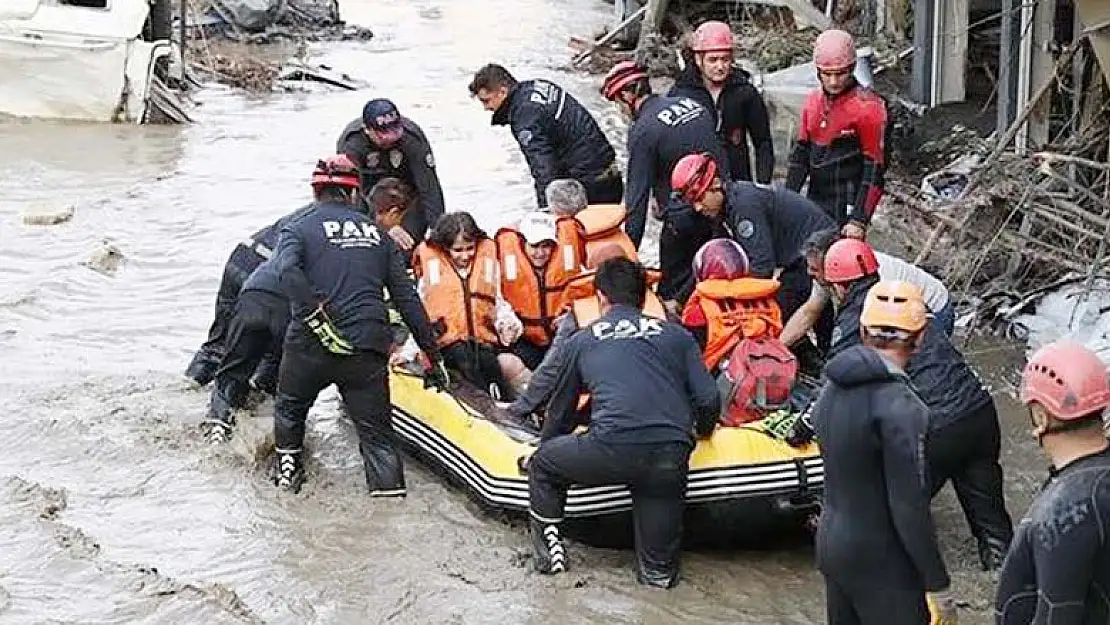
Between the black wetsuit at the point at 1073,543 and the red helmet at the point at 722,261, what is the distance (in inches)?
131

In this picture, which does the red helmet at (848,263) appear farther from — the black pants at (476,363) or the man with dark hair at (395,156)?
the man with dark hair at (395,156)

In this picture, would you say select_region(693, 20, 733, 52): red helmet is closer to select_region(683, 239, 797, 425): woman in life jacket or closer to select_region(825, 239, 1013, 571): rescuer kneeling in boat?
select_region(683, 239, 797, 425): woman in life jacket

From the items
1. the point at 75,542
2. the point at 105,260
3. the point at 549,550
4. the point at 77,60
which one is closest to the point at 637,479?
the point at 549,550

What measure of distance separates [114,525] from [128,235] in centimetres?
637

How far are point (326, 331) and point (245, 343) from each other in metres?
1.20

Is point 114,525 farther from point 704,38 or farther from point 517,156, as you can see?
point 517,156

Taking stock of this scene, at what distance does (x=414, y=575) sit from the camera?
7.06 m

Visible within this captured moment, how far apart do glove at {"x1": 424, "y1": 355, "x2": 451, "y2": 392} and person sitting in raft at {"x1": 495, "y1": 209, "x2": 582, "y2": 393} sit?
1.40 ft

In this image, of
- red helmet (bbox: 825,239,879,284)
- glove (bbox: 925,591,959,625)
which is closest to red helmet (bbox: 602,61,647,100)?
red helmet (bbox: 825,239,879,284)

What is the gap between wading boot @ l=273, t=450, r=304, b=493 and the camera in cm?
795

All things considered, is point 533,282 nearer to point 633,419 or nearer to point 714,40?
point 714,40

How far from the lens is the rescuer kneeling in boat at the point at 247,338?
8375mm

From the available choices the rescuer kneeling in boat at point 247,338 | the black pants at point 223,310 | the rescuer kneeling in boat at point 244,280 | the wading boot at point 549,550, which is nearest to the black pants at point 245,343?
the rescuer kneeling in boat at point 247,338

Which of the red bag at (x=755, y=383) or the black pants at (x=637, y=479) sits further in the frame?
the red bag at (x=755, y=383)
